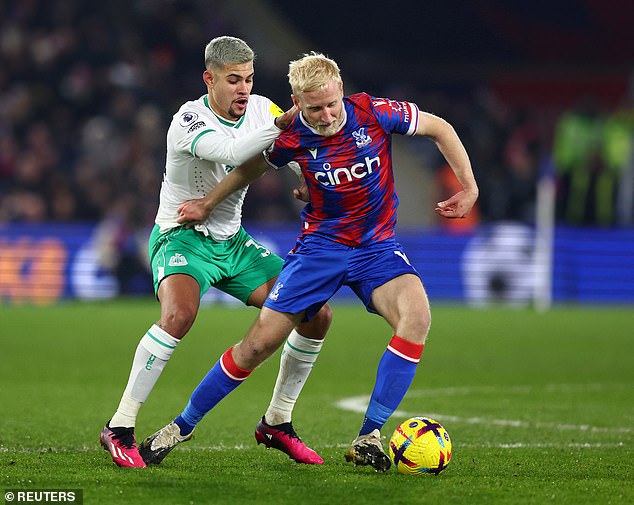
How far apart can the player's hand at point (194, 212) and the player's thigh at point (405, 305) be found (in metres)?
0.96

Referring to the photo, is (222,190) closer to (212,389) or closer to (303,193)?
(303,193)

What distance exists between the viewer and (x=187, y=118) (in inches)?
249

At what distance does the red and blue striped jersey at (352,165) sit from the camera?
594cm

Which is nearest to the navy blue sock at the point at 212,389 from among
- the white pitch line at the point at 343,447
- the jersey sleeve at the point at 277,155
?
the white pitch line at the point at 343,447

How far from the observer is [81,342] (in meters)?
13.0

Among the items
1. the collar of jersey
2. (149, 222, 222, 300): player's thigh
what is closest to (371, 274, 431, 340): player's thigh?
(149, 222, 222, 300): player's thigh

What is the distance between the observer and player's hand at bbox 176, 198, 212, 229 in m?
6.21

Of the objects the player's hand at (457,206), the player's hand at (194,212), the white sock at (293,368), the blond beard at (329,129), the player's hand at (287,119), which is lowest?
the white sock at (293,368)

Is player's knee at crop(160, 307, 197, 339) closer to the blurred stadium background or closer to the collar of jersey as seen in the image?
the collar of jersey

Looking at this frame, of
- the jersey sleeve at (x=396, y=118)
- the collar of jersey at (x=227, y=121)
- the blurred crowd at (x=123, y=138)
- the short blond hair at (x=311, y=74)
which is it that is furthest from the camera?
the blurred crowd at (x=123, y=138)

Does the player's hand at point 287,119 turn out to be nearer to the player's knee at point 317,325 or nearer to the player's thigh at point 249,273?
the player's thigh at point 249,273

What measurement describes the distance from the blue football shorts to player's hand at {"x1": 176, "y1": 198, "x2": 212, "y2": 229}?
1.68 feet

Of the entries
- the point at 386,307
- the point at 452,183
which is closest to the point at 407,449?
the point at 386,307

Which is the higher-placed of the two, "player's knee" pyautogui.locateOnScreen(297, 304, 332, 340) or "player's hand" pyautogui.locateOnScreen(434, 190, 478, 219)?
"player's hand" pyautogui.locateOnScreen(434, 190, 478, 219)
